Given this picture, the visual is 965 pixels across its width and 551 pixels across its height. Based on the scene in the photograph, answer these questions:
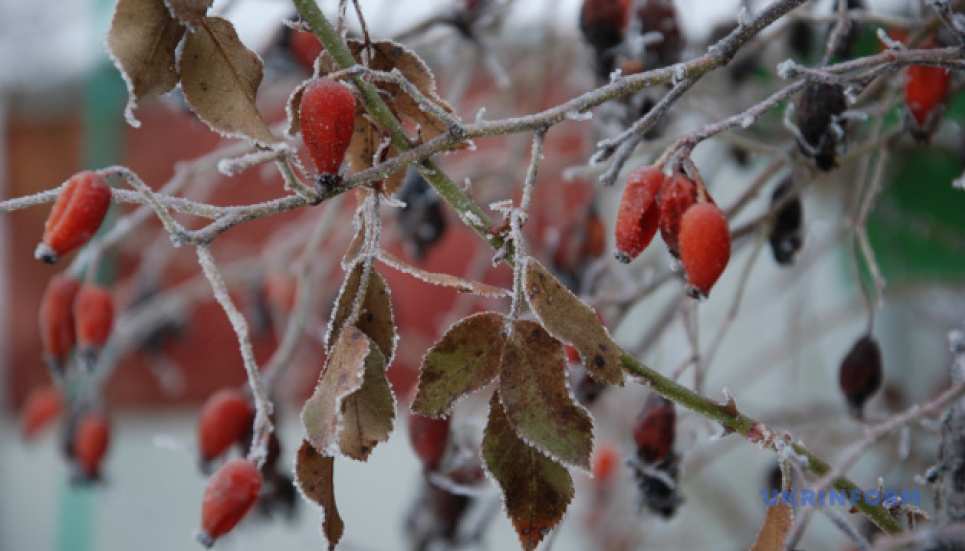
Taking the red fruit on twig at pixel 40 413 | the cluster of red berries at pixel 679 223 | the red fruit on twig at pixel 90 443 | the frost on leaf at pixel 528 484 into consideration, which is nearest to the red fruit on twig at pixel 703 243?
the cluster of red berries at pixel 679 223

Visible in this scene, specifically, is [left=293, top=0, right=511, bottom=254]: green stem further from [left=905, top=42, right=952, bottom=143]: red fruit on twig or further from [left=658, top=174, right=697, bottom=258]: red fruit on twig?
[left=905, top=42, right=952, bottom=143]: red fruit on twig

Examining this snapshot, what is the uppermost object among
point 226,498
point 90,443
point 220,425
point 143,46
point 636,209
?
point 143,46

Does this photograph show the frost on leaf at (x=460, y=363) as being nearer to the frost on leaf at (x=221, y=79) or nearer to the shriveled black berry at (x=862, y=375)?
the frost on leaf at (x=221, y=79)

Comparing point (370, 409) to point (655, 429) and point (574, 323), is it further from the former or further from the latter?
point (655, 429)

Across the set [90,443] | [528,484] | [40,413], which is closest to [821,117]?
[528,484]

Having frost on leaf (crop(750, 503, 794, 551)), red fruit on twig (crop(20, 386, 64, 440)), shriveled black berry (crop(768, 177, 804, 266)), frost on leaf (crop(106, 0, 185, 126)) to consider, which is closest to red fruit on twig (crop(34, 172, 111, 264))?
frost on leaf (crop(106, 0, 185, 126))
